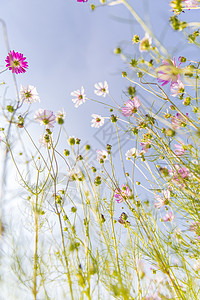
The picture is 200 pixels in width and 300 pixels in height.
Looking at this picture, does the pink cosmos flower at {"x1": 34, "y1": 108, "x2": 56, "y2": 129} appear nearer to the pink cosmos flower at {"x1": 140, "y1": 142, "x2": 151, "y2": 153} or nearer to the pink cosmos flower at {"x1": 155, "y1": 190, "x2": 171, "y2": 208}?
the pink cosmos flower at {"x1": 140, "y1": 142, "x2": 151, "y2": 153}

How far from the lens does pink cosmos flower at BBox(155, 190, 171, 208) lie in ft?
4.02

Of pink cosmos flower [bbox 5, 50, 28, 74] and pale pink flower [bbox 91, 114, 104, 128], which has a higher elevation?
pink cosmos flower [bbox 5, 50, 28, 74]

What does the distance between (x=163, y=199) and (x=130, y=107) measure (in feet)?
1.69

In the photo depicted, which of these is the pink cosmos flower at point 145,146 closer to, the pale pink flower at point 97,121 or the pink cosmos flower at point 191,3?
the pale pink flower at point 97,121

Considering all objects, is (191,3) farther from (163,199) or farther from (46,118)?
(163,199)

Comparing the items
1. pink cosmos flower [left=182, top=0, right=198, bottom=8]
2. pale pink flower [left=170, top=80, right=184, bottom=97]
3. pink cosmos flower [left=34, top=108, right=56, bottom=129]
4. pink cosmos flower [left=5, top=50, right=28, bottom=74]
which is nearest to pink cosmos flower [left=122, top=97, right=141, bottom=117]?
pale pink flower [left=170, top=80, right=184, bottom=97]

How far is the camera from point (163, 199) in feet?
4.09

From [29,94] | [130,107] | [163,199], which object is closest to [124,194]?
[163,199]

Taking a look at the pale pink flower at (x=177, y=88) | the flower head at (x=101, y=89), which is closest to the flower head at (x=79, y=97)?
the flower head at (x=101, y=89)

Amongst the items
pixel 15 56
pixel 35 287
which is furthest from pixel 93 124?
pixel 35 287

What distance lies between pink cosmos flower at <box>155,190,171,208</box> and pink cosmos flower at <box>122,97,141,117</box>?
1.49ft

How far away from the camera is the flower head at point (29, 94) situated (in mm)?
1319

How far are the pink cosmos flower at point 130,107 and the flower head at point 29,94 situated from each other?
19.8 inches

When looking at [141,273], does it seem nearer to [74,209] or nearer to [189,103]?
[74,209]
